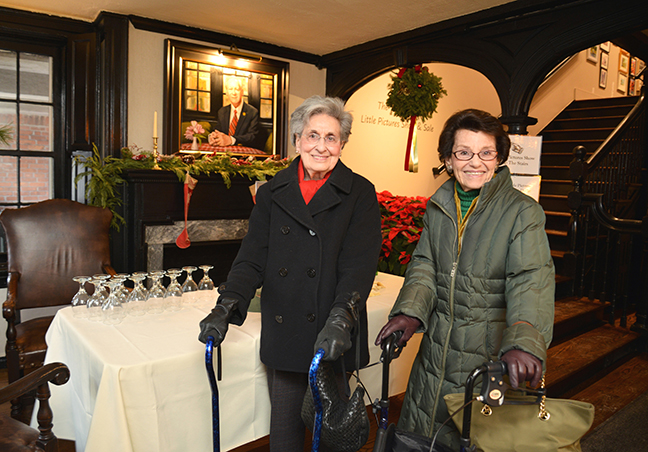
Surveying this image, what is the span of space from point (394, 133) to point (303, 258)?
18.0 ft

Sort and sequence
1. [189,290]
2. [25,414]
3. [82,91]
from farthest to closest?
[82,91] → [25,414] → [189,290]

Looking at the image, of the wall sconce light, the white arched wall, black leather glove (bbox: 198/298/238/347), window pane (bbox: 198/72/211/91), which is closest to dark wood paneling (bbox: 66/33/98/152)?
window pane (bbox: 198/72/211/91)

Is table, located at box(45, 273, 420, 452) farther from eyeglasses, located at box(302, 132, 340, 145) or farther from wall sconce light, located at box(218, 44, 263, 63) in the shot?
wall sconce light, located at box(218, 44, 263, 63)

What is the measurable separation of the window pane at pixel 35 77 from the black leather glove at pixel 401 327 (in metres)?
4.29

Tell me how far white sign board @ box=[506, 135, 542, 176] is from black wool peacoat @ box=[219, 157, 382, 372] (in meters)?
2.05

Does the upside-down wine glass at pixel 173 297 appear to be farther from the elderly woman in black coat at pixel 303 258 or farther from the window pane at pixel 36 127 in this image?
the window pane at pixel 36 127

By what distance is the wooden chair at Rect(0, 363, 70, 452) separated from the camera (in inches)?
68.5

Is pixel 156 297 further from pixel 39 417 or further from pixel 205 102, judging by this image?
pixel 205 102

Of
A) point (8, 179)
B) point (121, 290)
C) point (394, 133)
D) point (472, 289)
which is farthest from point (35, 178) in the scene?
point (394, 133)

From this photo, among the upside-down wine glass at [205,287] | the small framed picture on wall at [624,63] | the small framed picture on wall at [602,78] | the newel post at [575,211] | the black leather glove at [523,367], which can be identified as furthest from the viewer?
the small framed picture on wall at [624,63]

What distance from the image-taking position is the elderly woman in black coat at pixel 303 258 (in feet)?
5.86

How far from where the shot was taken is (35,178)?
4.46 metres

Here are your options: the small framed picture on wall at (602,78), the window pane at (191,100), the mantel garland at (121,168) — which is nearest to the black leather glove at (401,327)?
the mantel garland at (121,168)

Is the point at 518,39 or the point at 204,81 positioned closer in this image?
the point at 518,39
